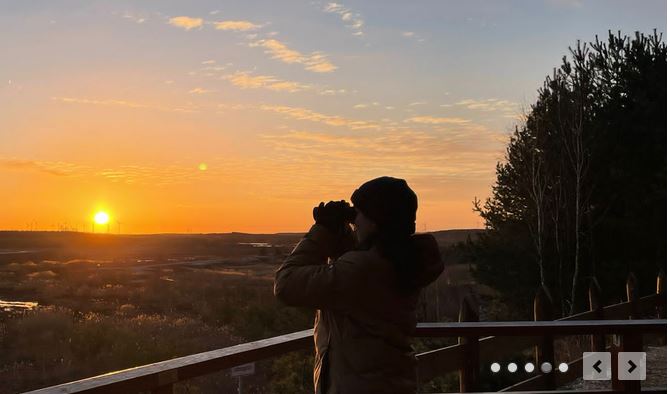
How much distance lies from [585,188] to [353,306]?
1618 centimetres

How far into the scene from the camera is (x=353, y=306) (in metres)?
2.20

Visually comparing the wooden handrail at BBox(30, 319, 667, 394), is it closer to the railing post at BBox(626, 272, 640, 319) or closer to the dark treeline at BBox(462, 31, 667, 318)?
the railing post at BBox(626, 272, 640, 319)

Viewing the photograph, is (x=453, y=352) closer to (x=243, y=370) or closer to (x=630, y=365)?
(x=630, y=365)

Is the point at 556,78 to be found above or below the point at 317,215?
above

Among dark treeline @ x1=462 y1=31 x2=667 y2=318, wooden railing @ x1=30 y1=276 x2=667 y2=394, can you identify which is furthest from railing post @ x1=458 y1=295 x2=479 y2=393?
dark treeline @ x1=462 y1=31 x2=667 y2=318

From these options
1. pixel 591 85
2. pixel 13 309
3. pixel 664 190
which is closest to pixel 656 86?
pixel 591 85

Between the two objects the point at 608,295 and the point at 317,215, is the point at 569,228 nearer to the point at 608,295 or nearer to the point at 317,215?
the point at 608,295

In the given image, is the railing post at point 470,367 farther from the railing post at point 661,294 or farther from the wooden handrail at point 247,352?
the railing post at point 661,294

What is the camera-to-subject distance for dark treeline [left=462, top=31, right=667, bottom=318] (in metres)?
16.2

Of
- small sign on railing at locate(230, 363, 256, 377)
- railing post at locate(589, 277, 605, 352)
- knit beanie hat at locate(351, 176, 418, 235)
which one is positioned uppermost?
knit beanie hat at locate(351, 176, 418, 235)

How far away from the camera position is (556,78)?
18.1 meters

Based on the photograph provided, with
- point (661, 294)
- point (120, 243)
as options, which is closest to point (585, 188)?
point (661, 294)

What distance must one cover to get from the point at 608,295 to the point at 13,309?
21.8 meters

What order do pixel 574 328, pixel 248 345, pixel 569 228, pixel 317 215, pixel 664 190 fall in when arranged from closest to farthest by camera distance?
pixel 317 215
pixel 248 345
pixel 574 328
pixel 664 190
pixel 569 228
